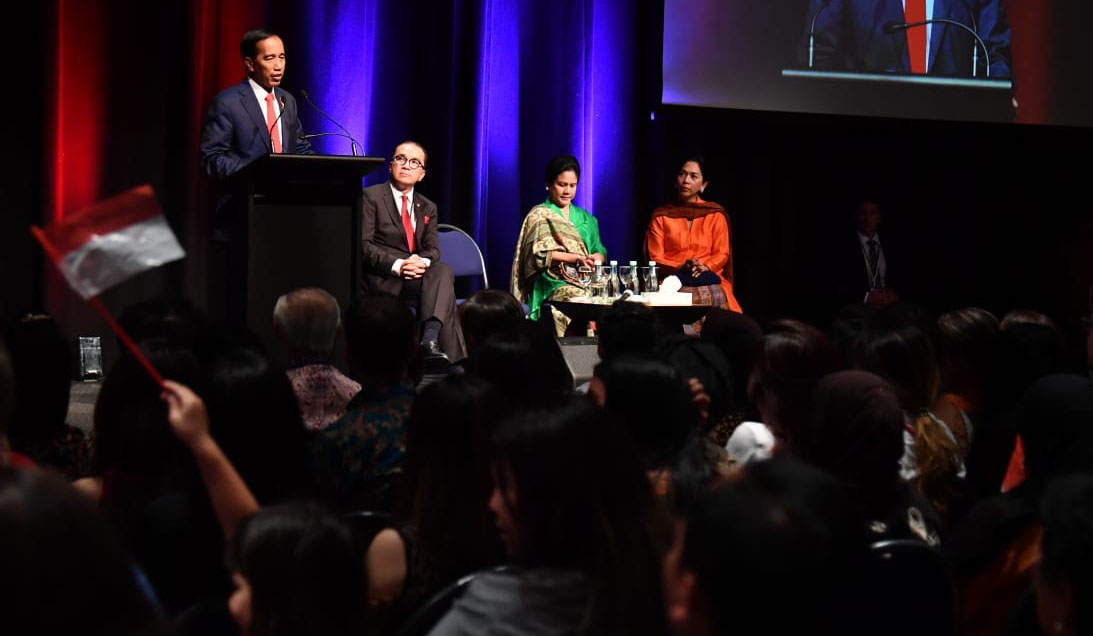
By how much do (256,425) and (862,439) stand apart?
96 cm

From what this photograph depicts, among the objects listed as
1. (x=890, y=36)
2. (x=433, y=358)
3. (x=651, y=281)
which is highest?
(x=890, y=36)

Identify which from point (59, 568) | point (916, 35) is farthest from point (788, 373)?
point (916, 35)

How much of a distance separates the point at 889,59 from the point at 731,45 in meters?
0.92

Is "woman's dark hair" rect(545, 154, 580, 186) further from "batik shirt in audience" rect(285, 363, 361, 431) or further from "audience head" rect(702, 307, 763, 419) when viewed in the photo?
"batik shirt in audience" rect(285, 363, 361, 431)

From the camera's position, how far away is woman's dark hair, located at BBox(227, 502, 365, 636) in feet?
3.75

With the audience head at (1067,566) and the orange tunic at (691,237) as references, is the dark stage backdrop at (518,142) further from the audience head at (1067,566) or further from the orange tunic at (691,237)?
the audience head at (1067,566)

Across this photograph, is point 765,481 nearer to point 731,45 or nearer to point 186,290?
point 186,290

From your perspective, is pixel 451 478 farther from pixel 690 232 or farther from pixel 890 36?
pixel 890 36

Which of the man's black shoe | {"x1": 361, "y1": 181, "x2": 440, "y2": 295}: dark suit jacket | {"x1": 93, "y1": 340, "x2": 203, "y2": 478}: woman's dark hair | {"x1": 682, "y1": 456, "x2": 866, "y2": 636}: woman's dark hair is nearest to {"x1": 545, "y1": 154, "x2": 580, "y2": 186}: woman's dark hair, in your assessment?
{"x1": 361, "y1": 181, "x2": 440, "y2": 295}: dark suit jacket

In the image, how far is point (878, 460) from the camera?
185 centimetres

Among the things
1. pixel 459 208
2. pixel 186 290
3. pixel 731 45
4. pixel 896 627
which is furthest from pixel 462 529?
pixel 731 45

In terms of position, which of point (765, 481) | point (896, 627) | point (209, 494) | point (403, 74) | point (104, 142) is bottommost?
point (896, 627)

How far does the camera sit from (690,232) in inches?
255

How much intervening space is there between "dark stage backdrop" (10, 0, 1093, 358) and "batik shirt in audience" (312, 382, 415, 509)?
3755 millimetres
